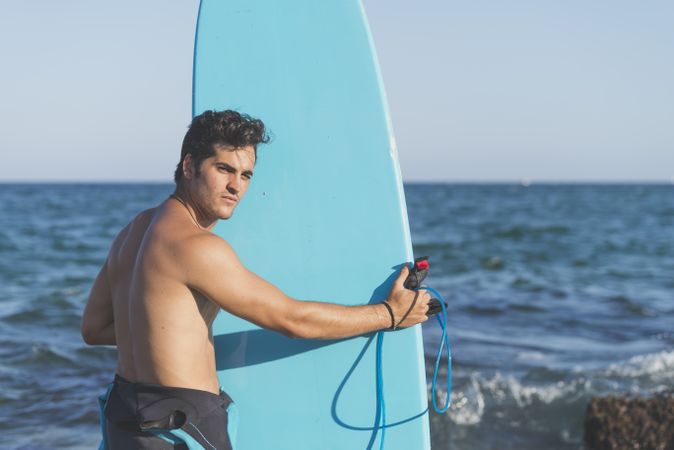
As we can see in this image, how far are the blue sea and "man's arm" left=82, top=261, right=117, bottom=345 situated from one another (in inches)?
93.7

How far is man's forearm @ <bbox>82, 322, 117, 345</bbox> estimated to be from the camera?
2.63m

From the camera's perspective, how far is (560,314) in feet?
29.4

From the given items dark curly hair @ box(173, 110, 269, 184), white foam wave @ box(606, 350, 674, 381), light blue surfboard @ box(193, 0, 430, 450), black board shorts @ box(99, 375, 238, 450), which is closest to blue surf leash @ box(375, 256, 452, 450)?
light blue surfboard @ box(193, 0, 430, 450)

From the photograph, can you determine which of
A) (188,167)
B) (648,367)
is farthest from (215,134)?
(648,367)

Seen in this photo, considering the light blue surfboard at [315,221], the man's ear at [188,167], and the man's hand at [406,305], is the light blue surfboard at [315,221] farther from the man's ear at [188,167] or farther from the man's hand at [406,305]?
the man's ear at [188,167]

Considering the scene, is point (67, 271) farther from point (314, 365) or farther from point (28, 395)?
point (314, 365)

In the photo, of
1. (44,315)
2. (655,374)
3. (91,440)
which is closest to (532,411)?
(655,374)

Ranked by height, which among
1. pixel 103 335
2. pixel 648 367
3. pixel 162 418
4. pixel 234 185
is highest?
pixel 234 185

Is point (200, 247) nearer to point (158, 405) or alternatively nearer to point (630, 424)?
point (158, 405)

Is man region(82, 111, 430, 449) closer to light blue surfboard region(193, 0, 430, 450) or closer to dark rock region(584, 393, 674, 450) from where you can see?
light blue surfboard region(193, 0, 430, 450)

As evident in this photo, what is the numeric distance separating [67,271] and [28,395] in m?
6.90

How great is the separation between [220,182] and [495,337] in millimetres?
5805

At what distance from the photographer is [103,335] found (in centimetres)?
264

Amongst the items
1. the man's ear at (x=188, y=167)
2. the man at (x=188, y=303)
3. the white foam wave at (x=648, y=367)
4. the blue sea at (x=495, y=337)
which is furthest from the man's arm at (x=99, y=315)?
the white foam wave at (x=648, y=367)
